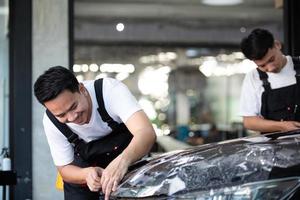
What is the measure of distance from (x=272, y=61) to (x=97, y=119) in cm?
150

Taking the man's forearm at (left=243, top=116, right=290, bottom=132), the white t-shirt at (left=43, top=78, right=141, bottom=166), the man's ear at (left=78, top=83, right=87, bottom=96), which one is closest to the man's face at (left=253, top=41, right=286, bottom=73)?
the man's forearm at (left=243, top=116, right=290, bottom=132)

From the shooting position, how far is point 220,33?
1416 cm

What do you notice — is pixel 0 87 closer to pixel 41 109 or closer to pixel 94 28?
pixel 41 109

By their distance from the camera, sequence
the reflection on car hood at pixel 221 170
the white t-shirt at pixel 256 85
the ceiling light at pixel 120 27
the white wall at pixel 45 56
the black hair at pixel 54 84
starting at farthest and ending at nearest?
the ceiling light at pixel 120 27 → the white wall at pixel 45 56 → the white t-shirt at pixel 256 85 → the black hair at pixel 54 84 → the reflection on car hood at pixel 221 170

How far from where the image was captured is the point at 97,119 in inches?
127

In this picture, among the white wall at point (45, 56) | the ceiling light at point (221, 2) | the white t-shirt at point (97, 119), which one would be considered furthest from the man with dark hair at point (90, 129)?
the ceiling light at point (221, 2)

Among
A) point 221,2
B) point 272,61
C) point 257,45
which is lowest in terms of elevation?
point 272,61

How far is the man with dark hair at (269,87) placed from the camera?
4031 millimetres

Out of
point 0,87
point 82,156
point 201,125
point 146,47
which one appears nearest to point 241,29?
point 146,47

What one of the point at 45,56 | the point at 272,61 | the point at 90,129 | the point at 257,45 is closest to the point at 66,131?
the point at 90,129

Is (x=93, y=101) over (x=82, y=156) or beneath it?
over

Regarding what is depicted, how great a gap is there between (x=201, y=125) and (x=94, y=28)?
6.43m

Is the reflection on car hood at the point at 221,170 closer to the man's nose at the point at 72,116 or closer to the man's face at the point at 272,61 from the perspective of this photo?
the man's nose at the point at 72,116

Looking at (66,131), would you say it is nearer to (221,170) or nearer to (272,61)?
(221,170)
